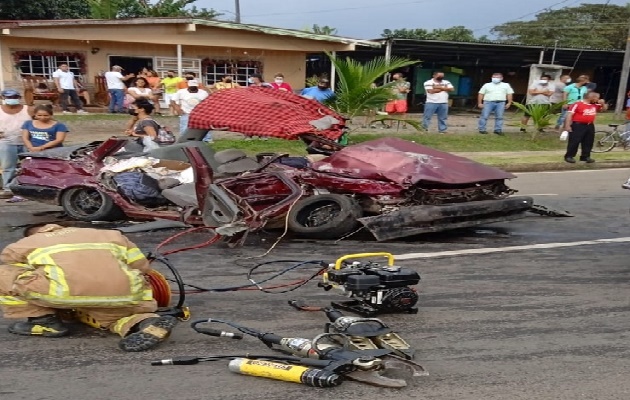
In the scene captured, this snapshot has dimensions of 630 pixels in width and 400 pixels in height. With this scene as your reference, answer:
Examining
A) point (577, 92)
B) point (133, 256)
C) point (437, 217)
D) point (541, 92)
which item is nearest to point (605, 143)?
point (577, 92)

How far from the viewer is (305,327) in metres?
4.32

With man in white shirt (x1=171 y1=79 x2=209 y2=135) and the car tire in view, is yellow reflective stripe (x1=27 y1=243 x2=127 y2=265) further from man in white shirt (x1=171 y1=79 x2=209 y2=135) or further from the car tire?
man in white shirt (x1=171 y1=79 x2=209 y2=135)

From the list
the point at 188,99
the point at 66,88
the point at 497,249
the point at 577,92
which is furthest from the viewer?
the point at 66,88

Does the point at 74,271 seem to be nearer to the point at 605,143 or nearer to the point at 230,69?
the point at 605,143

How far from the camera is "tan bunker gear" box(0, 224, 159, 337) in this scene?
3637 millimetres

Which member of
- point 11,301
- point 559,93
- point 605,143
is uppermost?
point 559,93

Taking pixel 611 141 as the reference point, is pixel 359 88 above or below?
above

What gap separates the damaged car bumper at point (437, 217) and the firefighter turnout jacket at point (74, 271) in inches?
115

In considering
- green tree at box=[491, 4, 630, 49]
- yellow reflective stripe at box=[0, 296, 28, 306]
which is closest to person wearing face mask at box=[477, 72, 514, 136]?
yellow reflective stripe at box=[0, 296, 28, 306]

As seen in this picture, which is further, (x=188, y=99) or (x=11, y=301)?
(x=188, y=99)

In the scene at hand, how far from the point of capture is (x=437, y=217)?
6363mm

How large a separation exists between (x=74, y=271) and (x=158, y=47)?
1854 cm

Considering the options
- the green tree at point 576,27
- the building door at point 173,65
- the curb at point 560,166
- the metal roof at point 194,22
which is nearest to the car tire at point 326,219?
the curb at point 560,166

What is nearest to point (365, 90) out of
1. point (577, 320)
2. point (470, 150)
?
point (470, 150)
